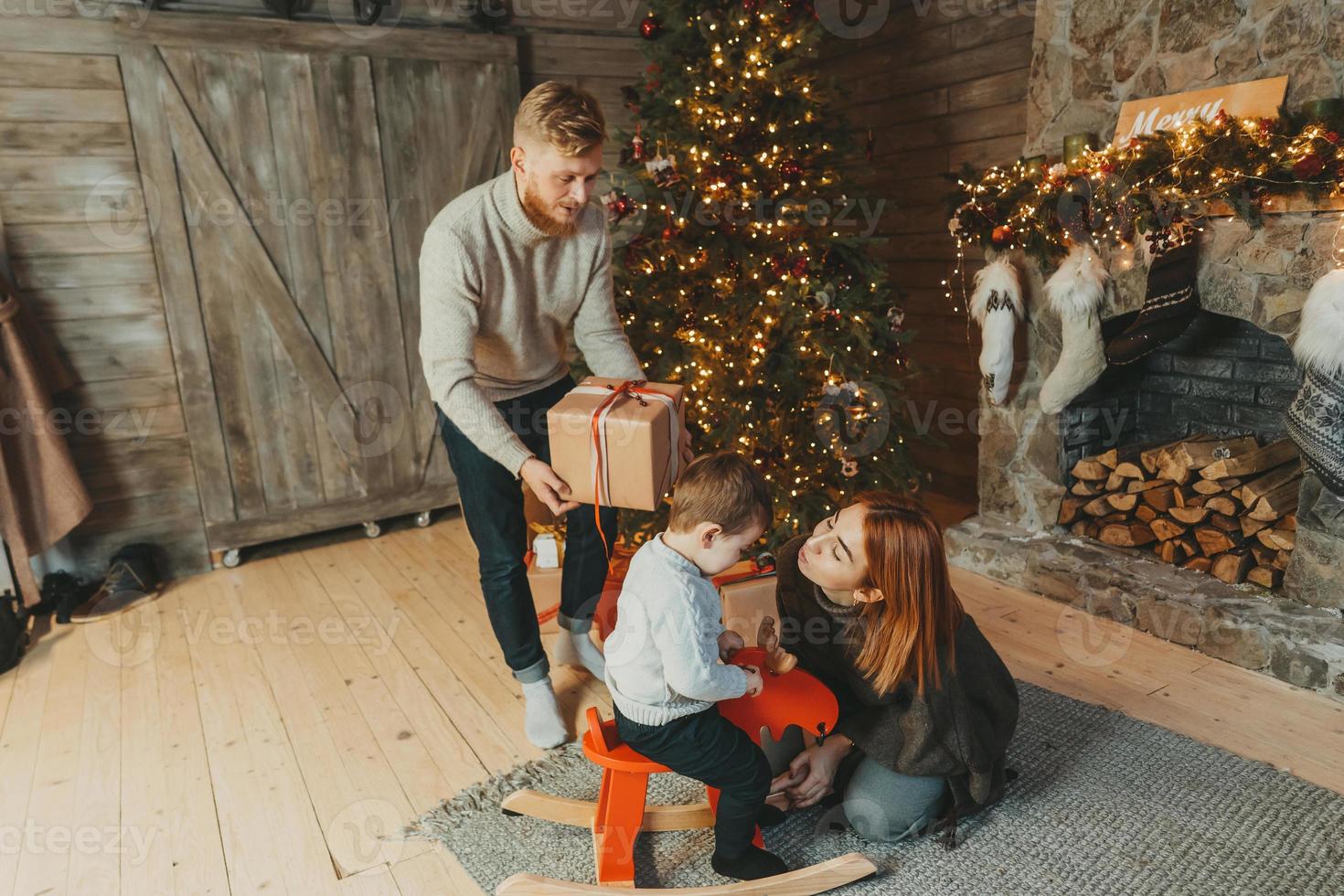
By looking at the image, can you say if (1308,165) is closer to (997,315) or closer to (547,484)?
(997,315)

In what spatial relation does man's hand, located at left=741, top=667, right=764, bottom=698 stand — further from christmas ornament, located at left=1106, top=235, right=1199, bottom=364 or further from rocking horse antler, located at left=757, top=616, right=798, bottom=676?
christmas ornament, located at left=1106, top=235, right=1199, bottom=364

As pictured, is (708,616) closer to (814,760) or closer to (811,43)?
(814,760)

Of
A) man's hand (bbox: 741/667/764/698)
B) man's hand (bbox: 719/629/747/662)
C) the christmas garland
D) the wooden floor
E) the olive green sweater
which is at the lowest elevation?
the wooden floor

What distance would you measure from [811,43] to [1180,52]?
1013mm

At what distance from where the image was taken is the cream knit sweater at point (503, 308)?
1.82 m

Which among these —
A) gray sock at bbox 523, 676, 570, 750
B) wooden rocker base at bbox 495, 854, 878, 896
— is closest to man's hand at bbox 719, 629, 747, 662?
wooden rocker base at bbox 495, 854, 878, 896

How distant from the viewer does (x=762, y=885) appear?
5.08 feet

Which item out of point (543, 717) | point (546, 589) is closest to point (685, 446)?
point (543, 717)

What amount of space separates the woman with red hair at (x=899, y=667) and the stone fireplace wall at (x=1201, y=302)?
1006 millimetres

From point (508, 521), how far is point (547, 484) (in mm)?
325

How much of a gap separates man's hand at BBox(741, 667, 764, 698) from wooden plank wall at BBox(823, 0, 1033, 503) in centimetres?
182

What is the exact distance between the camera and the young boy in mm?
1462

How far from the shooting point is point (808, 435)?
9.46 feet

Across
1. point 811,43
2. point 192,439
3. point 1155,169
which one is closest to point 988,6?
point 811,43
